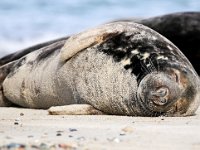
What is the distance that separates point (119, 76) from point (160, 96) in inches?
24.9

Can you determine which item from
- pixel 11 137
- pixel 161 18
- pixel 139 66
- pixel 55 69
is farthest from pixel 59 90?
pixel 161 18

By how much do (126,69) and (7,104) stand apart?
256 cm

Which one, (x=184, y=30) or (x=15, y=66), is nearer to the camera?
(x=15, y=66)

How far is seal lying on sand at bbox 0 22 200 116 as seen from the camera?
514 cm

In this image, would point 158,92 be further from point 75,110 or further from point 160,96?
point 75,110

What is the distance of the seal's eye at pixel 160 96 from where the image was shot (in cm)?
497

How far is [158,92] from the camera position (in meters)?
4.97

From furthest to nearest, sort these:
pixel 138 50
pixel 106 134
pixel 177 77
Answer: pixel 138 50
pixel 177 77
pixel 106 134

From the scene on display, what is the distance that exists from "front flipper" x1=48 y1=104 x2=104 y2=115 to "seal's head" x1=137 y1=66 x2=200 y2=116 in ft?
2.01

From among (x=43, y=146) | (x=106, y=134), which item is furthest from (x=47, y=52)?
(x=43, y=146)

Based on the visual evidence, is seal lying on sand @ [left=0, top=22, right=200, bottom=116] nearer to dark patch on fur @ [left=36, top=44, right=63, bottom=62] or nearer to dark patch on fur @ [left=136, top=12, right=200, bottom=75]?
dark patch on fur @ [left=36, top=44, right=63, bottom=62]

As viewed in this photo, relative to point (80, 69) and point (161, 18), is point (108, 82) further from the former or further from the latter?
point (161, 18)

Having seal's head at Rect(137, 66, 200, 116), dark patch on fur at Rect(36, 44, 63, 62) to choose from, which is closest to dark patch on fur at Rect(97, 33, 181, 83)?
seal's head at Rect(137, 66, 200, 116)

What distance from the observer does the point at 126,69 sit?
546 centimetres
